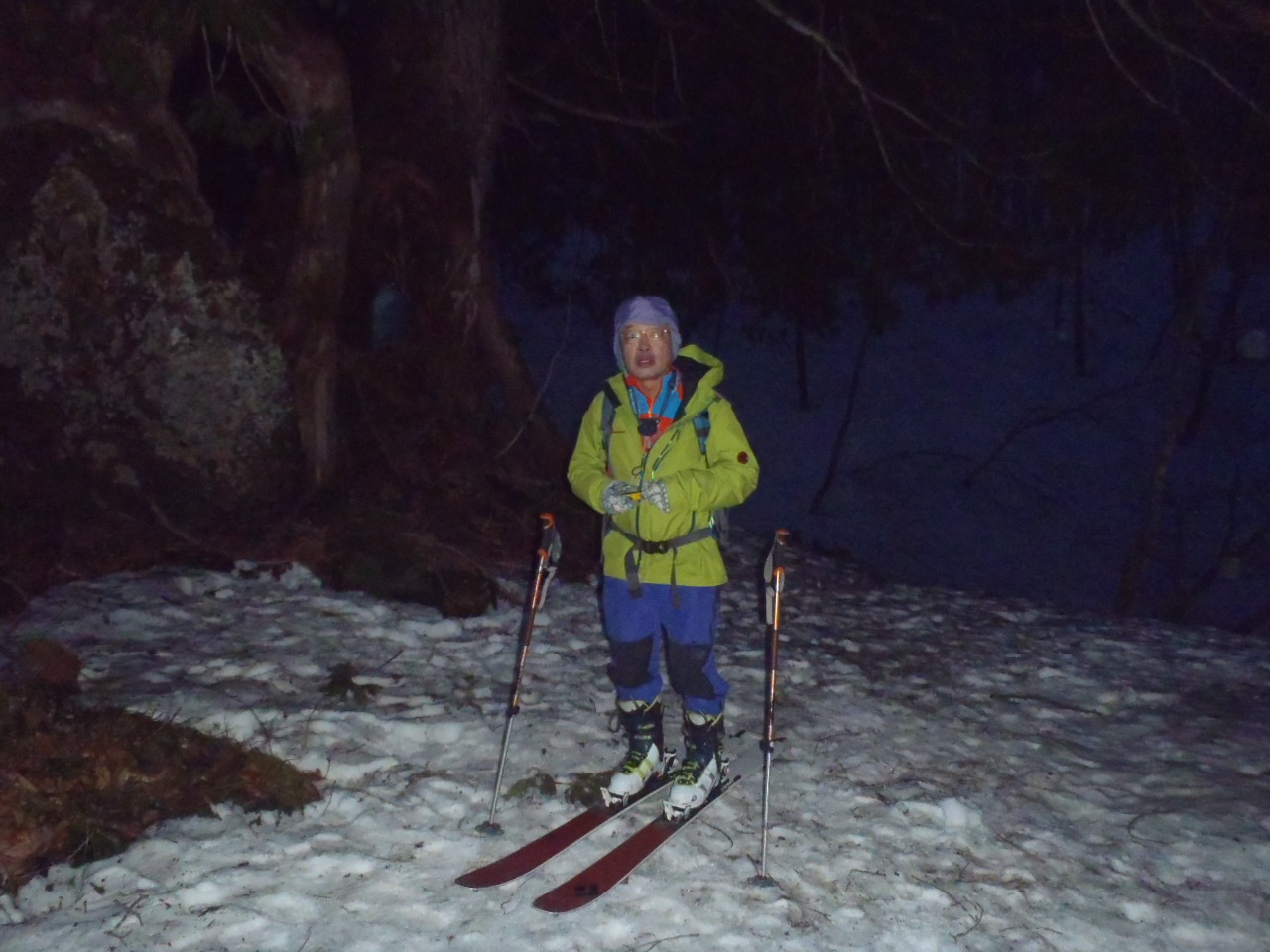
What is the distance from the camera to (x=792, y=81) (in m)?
10.4

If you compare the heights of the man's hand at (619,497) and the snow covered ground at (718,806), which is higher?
the man's hand at (619,497)

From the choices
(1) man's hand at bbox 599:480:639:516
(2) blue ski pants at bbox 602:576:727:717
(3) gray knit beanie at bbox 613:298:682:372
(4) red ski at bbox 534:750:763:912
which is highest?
(3) gray knit beanie at bbox 613:298:682:372

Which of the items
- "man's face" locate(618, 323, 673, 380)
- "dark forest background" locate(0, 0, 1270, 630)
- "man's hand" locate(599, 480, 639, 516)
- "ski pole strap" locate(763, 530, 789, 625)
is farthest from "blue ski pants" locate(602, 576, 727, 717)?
"dark forest background" locate(0, 0, 1270, 630)

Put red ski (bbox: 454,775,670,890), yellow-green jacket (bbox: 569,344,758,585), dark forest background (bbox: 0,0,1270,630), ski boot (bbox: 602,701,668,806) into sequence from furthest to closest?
dark forest background (bbox: 0,0,1270,630)
ski boot (bbox: 602,701,668,806)
yellow-green jacket (bbox: 569,344,758,585)
red ski (bbox: 454,775,670,890)

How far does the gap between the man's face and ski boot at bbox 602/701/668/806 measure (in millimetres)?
1459

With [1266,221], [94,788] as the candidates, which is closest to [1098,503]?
[1266,221]

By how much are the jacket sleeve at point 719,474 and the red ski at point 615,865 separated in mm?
1300

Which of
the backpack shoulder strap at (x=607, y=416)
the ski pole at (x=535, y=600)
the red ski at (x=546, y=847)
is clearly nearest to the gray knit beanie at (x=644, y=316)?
the backpack shoulder strap at (x=607, y=416)

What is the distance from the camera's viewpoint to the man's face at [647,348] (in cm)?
429

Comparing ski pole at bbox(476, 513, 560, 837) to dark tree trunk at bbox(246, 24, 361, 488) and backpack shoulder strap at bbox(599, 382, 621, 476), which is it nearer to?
backpack shoulder strap at bbox(599, 382, 621, 476)

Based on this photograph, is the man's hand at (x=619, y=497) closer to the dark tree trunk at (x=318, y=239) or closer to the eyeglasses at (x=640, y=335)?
the eyeglasses at (x=640, y=335)

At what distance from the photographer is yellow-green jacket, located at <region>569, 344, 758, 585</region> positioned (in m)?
4.25

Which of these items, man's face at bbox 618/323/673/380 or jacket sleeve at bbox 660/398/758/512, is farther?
man's face at bbox 618/323/673/380

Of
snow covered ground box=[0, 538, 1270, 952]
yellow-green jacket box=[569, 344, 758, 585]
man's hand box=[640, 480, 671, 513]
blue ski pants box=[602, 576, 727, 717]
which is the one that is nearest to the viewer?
snow covered ground box=[0, 538, 1270, 952]
